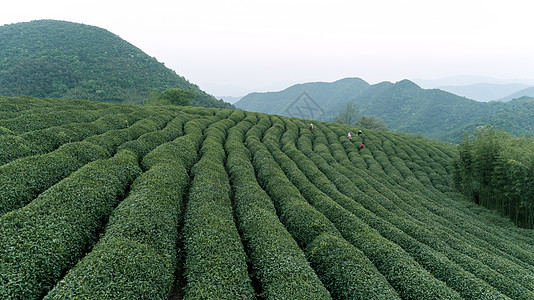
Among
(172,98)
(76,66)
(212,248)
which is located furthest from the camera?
(76,66)

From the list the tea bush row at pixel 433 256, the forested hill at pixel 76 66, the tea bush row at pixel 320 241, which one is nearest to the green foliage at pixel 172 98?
the forested hill at pixel 76 66

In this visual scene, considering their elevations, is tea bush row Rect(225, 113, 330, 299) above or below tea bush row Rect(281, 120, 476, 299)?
above

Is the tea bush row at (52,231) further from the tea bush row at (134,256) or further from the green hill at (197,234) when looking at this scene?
the tea bush row at (134,256)

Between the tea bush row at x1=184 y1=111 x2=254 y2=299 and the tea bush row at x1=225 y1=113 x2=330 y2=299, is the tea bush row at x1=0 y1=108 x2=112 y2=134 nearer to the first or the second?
the tea bush row at x1=184 y1=111 x2=254 y2=299

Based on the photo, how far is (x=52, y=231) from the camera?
9.05 m

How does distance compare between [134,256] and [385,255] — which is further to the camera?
[385,255]

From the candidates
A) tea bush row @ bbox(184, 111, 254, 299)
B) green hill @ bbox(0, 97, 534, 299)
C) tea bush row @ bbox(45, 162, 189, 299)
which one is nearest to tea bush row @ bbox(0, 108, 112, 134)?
green hill @ bbox(0, 97, 534, 299)

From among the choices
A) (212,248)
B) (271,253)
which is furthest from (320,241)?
(212,248)

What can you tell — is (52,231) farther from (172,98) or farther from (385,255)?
(172,98)

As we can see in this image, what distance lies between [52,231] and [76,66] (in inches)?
4620

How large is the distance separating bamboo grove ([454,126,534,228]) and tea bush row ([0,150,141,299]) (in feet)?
111

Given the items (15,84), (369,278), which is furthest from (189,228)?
(15,84)

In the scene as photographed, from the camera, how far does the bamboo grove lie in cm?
2309

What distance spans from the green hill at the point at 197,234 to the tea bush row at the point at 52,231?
0.16 ft
